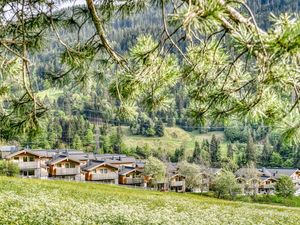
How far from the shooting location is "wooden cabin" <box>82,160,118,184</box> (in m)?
71.6

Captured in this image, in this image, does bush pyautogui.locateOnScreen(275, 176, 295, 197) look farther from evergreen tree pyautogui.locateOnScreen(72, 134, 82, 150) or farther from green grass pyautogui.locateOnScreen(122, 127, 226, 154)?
green grass pyautogui.locateOnScreen(122, 127, 226, 154)

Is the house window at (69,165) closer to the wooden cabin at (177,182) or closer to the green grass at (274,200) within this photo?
the wooden cabin at (177,182)

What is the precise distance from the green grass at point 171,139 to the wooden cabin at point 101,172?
195 feet

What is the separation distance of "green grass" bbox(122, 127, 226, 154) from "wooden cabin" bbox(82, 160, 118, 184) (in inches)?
2345

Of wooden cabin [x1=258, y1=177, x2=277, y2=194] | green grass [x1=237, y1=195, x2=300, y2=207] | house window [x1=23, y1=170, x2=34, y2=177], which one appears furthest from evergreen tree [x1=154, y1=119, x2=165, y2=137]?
house window [x1=23, y1=170, x2=34, y2=177]

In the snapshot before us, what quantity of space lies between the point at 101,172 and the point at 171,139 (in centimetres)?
8002

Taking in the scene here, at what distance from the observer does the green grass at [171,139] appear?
139m

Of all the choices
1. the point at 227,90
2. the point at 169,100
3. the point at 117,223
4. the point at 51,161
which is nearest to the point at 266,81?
the point at 227,90

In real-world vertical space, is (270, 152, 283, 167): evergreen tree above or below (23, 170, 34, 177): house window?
below

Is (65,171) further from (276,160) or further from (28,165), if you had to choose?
(276,160)

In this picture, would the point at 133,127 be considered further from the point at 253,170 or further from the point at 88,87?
the point at 88,87

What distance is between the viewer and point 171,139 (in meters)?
151

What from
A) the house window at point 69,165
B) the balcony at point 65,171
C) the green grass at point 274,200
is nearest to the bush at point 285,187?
the green grass at point 274,200

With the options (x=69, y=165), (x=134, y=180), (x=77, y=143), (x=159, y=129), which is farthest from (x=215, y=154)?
(x=69, y=165)
